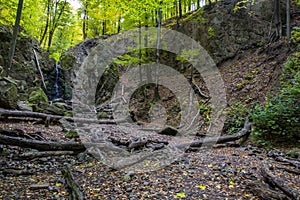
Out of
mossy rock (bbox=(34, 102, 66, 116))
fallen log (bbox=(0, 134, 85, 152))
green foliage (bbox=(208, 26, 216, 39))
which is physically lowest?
fallen log (bbox=(0, 134, 85, 152))

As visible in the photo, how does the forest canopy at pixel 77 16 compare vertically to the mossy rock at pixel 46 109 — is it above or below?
above

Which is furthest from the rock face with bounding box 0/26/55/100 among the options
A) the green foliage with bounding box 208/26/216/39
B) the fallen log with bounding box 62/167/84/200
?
the green foliage with bounding box 208/26/216/39

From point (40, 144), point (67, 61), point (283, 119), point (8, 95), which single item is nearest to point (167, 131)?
point (283, 119)

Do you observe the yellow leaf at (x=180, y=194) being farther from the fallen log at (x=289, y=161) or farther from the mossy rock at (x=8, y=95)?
the mossy rock at (x=8, y=95)

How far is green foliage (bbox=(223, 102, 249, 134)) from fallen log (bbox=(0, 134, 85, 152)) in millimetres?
5510

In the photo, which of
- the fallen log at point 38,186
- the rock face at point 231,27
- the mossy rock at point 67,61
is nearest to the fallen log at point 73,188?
the fallen log at point 38,186

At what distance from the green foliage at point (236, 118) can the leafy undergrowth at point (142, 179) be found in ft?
9.41

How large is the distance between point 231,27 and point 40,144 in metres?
Answer: 14.1

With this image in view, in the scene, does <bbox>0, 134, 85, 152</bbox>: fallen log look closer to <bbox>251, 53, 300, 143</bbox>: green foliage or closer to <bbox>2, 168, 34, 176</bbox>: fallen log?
<bbox>2, 168, 34, 176</bbox>: fallen log

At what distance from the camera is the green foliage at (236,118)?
7.43m

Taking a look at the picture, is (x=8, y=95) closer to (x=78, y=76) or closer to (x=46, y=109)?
(x=46, y=109)

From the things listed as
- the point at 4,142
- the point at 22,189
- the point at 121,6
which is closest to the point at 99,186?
the point at 22,189

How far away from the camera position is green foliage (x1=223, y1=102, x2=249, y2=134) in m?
7.43

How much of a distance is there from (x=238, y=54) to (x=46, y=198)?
1349 cm
